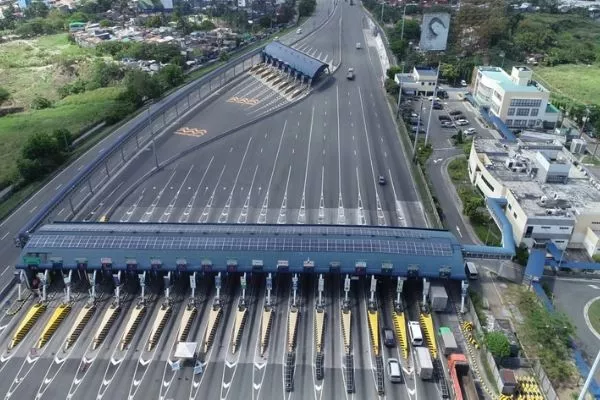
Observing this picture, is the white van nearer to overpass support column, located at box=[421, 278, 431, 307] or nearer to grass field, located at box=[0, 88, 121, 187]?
overpass support column, located at box=[421, 278, 431, 307]

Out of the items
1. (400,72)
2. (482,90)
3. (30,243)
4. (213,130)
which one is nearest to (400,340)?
(30,243)

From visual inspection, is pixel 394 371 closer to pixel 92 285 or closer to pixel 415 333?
pixel 415 333

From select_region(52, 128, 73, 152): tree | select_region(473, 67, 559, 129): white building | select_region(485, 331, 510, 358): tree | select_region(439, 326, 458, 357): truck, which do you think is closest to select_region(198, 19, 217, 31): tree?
select_region(52, 128, 73, 152): tree

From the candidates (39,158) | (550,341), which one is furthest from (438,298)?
(39,158)

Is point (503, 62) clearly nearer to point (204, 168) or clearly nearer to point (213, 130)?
point (213, 130)

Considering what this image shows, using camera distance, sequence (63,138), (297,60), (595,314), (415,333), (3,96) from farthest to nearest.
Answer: (3,96) < (297,60) < (63,138) < (595,314) < (415,333)

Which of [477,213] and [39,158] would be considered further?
[39,158]
